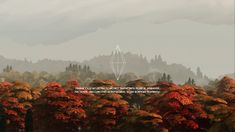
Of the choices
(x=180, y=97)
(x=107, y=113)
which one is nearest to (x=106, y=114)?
(x=107, y=113)

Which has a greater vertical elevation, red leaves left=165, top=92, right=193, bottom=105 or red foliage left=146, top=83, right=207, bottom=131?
red leaves left=165, top=92, right=193, bottom=105

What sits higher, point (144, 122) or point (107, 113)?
point (107, 113)

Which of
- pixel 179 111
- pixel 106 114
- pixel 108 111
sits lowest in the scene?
pixel 106 114

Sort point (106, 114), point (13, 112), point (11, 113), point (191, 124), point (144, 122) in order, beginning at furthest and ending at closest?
point (13, 112), point (11, 113), point (106, 114), point (144, 122), point (191, 124)

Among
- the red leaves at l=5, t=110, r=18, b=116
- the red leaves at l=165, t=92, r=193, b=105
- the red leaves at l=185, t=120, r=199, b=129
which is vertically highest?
the red leaves at l=165, t=92, r=193, b=105

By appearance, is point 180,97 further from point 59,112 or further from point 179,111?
point 59,112

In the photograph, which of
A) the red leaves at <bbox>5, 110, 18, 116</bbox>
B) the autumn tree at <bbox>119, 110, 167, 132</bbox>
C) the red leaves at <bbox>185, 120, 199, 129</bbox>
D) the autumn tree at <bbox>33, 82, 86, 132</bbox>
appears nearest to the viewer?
the red leaves at <bbox>185, 120, 199, 129</bbox>

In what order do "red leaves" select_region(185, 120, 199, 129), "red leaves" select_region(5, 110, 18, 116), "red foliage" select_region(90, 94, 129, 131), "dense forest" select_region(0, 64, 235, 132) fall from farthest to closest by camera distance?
1. "red leaves" select_region(5, 110, 18, 116)
2. "red foliage" select_region(90, 94, 129, 131)
3. "dense forest" select_region(0, 64, 235, 132)
4. "red leaves" select_region(185, 120, 199, 129)

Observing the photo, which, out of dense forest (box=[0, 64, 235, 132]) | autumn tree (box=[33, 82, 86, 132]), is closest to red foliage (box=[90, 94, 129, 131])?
dense forest (box=[0, 64, 235, 132])

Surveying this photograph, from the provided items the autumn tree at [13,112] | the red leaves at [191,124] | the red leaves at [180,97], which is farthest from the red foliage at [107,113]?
the red leaves at [191,124]

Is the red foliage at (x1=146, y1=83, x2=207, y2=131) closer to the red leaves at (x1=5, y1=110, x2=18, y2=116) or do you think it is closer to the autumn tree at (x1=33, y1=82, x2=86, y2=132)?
the autumn tree at (x1=33, y1=82, x2=86, y2=132)

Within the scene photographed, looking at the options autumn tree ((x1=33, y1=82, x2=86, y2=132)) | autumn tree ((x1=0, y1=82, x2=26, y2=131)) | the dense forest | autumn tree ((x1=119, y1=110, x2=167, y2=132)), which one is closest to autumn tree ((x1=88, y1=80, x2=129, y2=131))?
the dense forest

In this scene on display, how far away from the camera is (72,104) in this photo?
232 feet

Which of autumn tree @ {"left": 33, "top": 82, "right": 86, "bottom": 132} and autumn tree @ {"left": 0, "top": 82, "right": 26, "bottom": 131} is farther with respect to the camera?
autumn tree @ {"left": 0, "top": 82, "right": 26, "bottom": 131}
